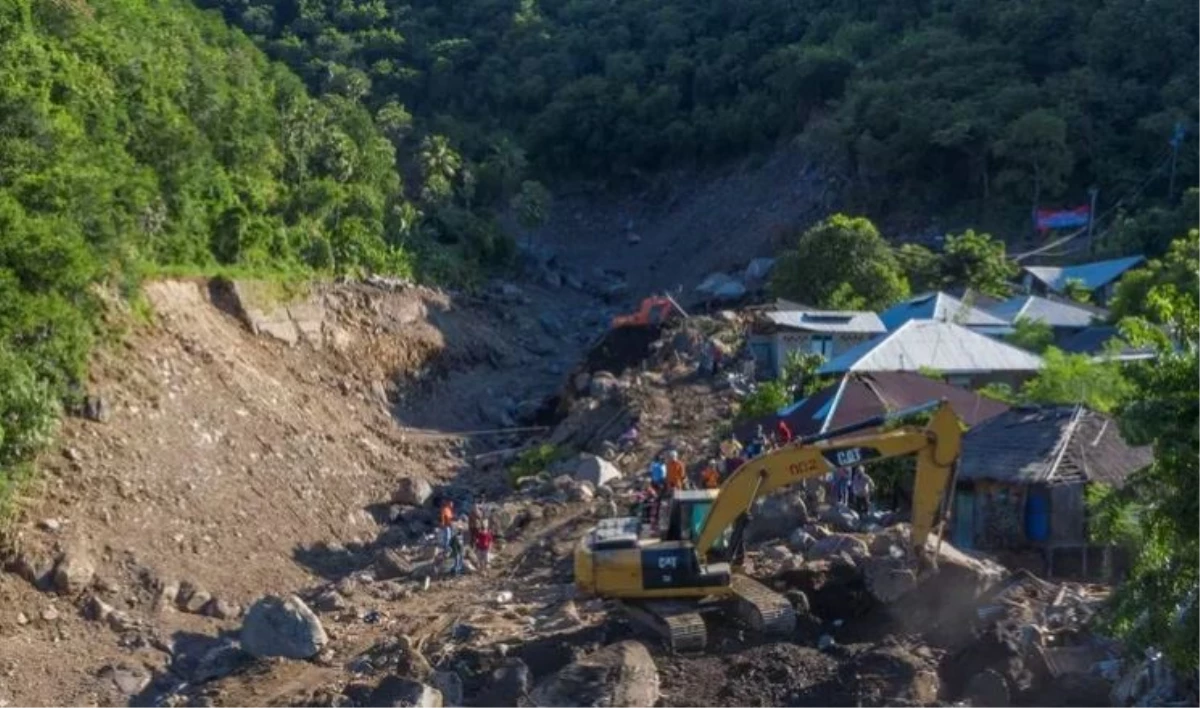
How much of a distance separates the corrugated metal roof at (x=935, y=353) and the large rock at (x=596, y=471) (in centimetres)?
557

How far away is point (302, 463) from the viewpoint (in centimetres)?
3603

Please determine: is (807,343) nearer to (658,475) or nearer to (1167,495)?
(658,475)

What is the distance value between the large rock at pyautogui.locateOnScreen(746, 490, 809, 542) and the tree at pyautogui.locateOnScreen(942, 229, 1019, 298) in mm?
26818

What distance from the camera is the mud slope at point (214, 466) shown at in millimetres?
27156

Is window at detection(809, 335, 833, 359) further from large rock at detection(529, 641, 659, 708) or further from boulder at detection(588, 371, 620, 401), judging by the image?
large rock at detection(529, 641, 659, 708)

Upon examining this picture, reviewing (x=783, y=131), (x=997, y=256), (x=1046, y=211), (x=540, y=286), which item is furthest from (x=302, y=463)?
(x=783, y=131)

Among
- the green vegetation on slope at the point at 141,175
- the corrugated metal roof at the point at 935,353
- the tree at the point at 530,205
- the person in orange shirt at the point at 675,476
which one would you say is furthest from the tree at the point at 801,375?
the tree at the point at 530,205

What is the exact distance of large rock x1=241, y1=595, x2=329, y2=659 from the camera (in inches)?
965

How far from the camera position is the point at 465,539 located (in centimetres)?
3216

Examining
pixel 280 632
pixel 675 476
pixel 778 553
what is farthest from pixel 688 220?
pixel 280 632

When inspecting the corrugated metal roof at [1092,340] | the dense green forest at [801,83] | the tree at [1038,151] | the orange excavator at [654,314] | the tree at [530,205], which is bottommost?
the corrugated metal roof at [1092,340]

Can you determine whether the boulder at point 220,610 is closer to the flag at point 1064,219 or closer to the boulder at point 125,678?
the boulder at point 125,678

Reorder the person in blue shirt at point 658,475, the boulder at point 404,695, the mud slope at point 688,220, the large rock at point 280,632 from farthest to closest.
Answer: the mud slope at point 688,220, the person in blue shirt at point 658,475, the large rock at point 280,632, the boulder at point 404,695

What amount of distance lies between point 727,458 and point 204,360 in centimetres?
1121
